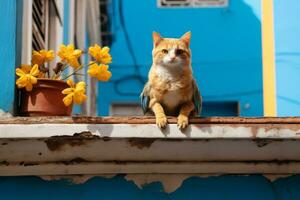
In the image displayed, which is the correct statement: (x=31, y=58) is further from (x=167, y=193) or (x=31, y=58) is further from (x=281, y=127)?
(x=281, y=127)

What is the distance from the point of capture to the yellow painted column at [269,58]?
19.0 feet

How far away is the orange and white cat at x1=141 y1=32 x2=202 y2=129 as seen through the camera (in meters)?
3.71

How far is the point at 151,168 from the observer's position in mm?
3439

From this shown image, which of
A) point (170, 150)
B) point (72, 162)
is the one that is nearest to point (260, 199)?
point (170, 150)

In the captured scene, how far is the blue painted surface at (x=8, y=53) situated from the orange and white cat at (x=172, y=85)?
87cm

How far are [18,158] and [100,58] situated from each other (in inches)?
37.1

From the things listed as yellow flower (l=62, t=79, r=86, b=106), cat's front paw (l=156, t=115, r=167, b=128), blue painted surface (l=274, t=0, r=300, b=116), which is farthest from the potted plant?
blue painted surface (l=274, t=0, r=300, b=116)

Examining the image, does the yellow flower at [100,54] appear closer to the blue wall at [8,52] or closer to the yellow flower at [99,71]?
the yellow flower at [99,71]

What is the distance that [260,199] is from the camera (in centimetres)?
352

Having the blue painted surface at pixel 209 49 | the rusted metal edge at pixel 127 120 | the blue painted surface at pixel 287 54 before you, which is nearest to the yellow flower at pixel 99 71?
the rusted metal edge at pixel 127 120

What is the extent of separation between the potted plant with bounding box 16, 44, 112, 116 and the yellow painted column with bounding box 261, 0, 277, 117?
7.78 feet

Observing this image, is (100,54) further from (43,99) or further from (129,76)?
(129,76)

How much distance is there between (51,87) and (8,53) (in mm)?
338

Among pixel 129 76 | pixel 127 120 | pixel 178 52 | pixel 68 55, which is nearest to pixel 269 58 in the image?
pixel 178 52
